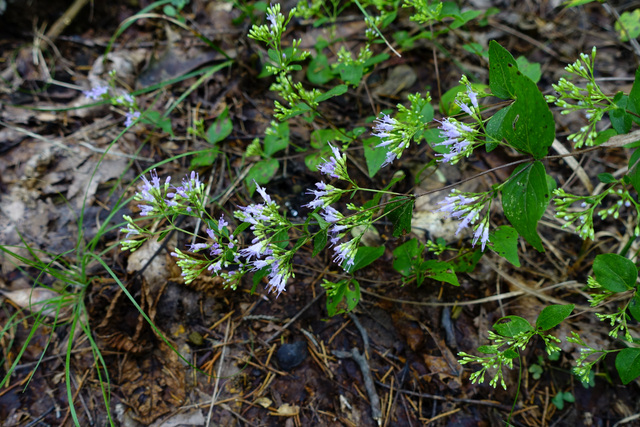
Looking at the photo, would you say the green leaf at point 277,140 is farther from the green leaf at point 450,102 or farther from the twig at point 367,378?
the twig at point 367,378

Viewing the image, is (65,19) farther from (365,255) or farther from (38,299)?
(365,255)

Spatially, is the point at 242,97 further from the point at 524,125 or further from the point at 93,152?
the point at 524,125

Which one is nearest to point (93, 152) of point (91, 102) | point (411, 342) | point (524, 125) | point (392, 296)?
point (91, 102)

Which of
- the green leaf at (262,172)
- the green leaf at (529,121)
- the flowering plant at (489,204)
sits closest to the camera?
the green leaf at (529,121)

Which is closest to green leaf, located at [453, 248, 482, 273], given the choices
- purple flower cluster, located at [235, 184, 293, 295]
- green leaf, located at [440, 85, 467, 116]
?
green leaf, located at [440, 85, 467, 116]

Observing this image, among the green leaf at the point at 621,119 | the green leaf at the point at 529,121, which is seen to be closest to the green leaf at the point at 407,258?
the green leaf at the point at 529,121

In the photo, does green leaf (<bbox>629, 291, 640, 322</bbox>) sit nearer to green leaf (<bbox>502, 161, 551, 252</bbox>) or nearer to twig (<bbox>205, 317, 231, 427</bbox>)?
green leaf (<bbox>502, 161, 551, 252</bbox>)

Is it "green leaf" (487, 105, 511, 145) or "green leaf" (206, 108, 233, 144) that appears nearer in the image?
"green leaf" (487, 105, 511, 145)
